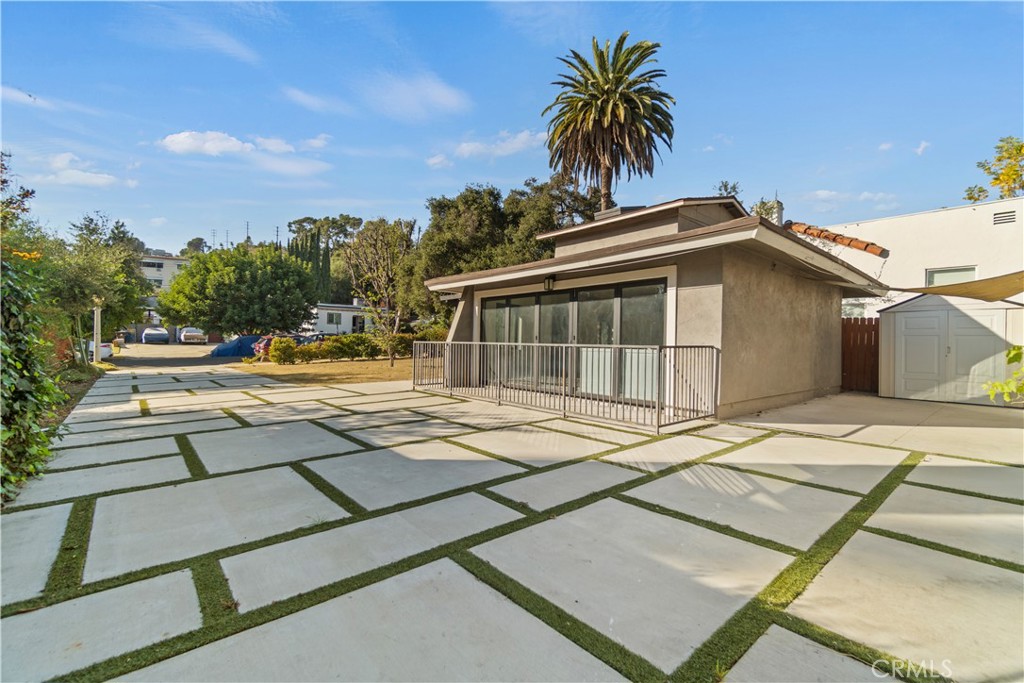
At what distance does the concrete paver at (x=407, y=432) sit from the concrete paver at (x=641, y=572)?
2.67 m

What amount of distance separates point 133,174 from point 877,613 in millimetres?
14223

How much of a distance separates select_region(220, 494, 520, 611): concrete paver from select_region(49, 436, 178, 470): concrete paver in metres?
2.91

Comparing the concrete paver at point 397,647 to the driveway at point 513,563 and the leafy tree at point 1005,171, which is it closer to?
the driveway at point 513,563

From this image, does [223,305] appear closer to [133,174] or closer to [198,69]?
[133,174]

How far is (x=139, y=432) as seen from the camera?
16.9 ft

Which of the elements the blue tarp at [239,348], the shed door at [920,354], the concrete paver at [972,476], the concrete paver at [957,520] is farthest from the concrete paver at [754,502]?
the blue tarp at [239,348]

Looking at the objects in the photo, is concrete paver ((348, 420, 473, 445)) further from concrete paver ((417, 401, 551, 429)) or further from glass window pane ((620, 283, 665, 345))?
glass window pane ((620, 283, 665, 345))

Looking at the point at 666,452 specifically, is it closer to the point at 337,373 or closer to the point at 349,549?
the point at 349,549

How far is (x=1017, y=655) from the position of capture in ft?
5.10

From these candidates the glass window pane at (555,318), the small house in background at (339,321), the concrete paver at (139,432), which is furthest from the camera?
the small house in background at (339,321)

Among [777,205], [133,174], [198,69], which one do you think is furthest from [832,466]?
[133,174]

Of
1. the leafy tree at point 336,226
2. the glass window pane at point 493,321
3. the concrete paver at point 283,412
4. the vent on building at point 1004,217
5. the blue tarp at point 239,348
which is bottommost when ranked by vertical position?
the concrete paver at point 283,412

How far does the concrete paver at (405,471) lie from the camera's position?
3201 millimetres

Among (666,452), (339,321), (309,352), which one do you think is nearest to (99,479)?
(666,452)
